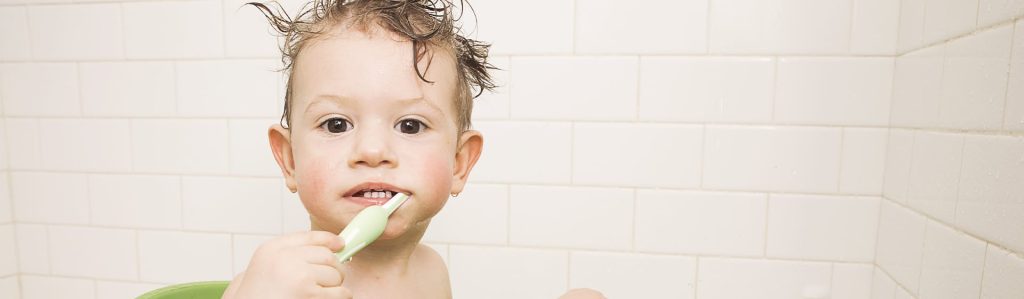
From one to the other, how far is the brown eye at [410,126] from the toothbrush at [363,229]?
0.09 meters

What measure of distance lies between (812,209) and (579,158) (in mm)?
410

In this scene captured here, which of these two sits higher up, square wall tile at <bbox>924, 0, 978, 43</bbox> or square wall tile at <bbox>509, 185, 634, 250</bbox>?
square wall tile at <bbox>924, 0, 978, 43</bbox>

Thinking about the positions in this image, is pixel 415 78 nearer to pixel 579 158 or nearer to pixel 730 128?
pixel 579 158

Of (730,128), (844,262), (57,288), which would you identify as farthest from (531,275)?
(57,288)

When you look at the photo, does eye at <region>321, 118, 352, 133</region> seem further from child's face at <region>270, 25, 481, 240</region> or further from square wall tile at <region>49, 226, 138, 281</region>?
square wall tile at <region>49, 226, 138, 281</region>

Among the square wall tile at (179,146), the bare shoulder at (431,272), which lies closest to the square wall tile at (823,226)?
the bare shoulder at (431,272)

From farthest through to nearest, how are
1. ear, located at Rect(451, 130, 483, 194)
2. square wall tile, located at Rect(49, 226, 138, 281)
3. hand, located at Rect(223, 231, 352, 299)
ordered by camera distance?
square wall tile, located at Rect(49, 226, 138, 281), ear, located at Rect(451, 130, 483, 194), hand, located at Rect(223, 231, 352, 299)

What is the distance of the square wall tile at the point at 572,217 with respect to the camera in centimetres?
102

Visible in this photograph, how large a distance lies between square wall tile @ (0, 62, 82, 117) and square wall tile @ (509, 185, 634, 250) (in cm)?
96

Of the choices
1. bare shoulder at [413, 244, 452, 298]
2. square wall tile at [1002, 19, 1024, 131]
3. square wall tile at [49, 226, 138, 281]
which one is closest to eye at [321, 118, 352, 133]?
bare shoulder at [413, 244, 452, 298]

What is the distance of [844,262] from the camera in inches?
38.7

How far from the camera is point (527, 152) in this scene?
101 cm

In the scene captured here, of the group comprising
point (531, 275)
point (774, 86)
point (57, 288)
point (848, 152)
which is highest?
point (774, 86)

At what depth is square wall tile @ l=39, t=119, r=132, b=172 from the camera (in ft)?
3.86
